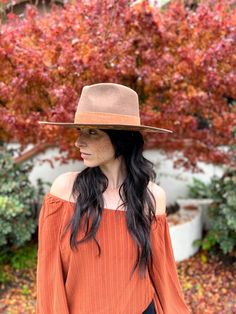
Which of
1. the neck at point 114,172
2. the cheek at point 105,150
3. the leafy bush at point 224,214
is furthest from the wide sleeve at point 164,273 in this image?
the leafy bush at point 224,214

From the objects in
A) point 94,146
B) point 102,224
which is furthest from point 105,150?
point 102,224

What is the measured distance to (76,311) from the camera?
151 cm

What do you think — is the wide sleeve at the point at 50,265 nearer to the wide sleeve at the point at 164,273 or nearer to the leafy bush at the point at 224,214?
the wide sleeve at the point at 164,273

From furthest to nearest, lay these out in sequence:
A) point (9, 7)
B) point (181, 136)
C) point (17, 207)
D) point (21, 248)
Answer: point (21, 248)
point (181, 136)
point (9, 7)
point (17, 207)

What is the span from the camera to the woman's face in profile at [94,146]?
4.64ft

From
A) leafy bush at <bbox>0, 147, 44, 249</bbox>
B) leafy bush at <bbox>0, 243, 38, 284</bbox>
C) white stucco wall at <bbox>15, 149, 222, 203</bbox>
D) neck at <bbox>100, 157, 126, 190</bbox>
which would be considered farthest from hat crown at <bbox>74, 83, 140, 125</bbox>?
white stucco wall at <bbox>15, 149, 222, 203</bbox>

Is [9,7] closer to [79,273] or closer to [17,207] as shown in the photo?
[17,207]

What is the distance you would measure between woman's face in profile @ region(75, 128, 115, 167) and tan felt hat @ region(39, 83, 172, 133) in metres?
0.07

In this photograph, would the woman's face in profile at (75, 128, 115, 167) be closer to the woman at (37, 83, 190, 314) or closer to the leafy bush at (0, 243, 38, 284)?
the woman at (37, 83, 190, 314)

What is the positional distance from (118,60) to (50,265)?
2102 millimetres

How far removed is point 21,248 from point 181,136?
2.53 metres

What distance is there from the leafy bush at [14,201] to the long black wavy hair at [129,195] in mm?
2026

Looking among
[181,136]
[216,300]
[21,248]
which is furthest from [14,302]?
[181,136]

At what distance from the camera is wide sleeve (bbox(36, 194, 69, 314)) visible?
1.46 metres
